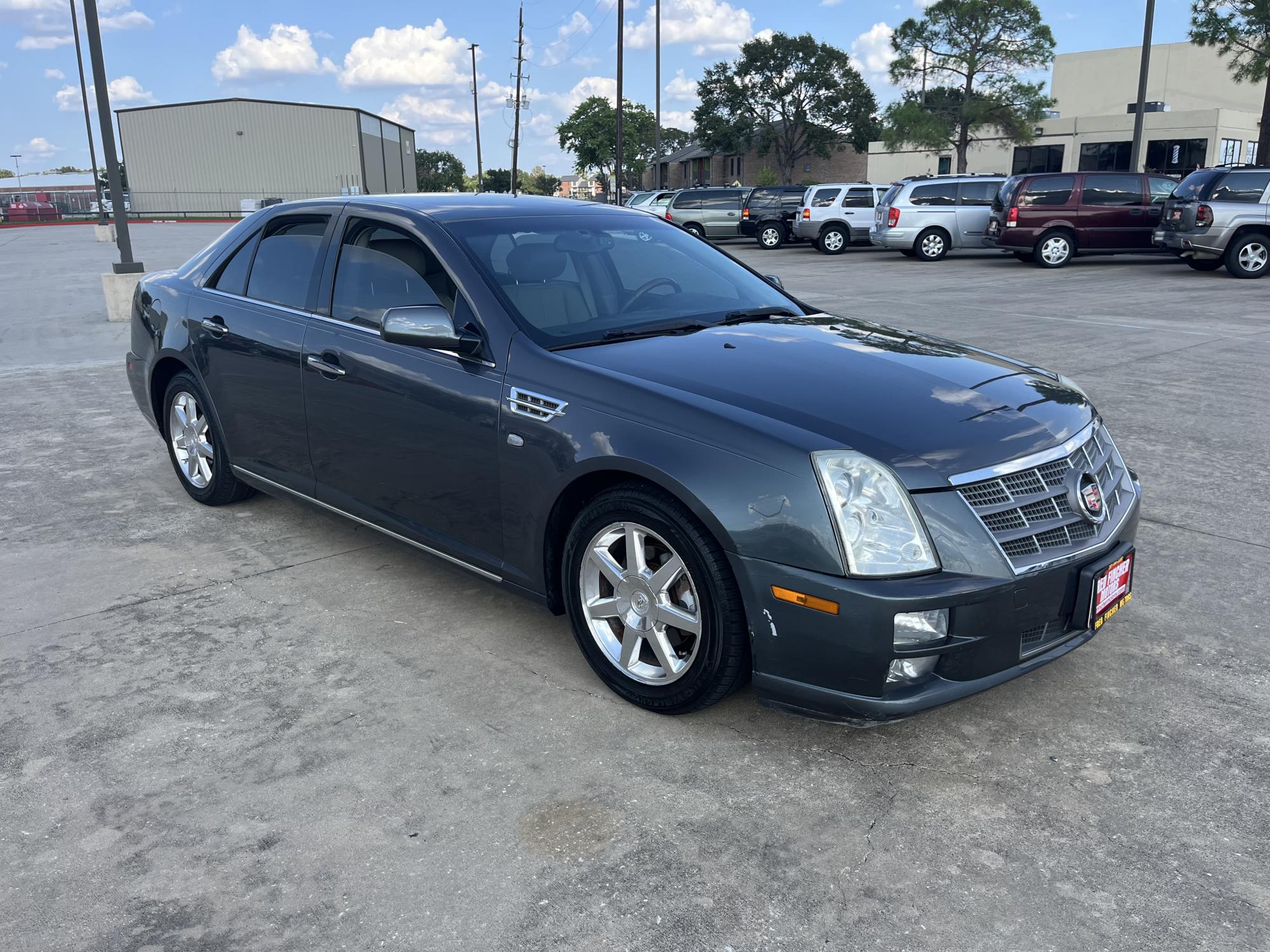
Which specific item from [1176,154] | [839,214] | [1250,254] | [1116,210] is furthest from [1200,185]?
[1176,154]

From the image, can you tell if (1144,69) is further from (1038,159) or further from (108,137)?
(1038,159)

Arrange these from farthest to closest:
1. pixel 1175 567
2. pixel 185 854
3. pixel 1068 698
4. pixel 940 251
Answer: pixel 940 251, pixel 1175 567, pixel 1068 698, pixel 185 854

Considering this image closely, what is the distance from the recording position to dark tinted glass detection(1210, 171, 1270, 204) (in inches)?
639

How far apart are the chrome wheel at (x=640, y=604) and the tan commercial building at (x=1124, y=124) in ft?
130

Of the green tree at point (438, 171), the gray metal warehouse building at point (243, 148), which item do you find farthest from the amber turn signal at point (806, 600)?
the green tree at point (438, 171)

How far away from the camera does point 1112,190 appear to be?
1936 cm

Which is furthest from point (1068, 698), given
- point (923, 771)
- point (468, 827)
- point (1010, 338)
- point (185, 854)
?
point (1010, 338)

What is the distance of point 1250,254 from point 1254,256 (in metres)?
0.07

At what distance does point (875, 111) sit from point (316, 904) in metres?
71.7

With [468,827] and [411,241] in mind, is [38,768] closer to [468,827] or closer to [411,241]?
[468,827]

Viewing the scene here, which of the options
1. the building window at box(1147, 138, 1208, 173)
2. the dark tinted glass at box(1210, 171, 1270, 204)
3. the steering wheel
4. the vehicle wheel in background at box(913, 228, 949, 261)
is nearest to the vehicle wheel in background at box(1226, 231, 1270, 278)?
the dark tinted glass at box(1210, 171, 1270, 204)

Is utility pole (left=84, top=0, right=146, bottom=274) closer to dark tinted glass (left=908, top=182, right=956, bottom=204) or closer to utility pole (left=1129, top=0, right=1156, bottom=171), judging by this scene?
dark tinted glass (left=908, top=182, right=956, bottom=204)

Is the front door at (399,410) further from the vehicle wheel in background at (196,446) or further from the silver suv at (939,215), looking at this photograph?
the silver suv at (939,215)

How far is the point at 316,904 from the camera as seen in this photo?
2.40m
